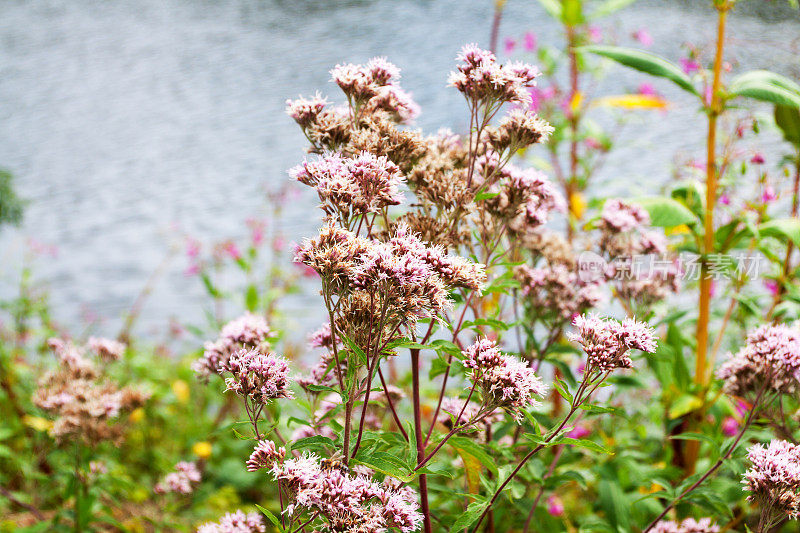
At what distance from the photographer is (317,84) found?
497 centimetres

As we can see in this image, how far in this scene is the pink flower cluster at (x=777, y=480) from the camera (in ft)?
2.57

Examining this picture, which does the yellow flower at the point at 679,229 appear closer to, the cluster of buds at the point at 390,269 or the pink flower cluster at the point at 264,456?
the cluster of buds at the point at 390,269

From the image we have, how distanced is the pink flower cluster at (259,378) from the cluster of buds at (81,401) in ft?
2.16

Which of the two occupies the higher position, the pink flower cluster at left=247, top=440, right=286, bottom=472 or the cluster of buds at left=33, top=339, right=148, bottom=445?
the cluster of buds at left=33, top=339, right=148, bottom=445

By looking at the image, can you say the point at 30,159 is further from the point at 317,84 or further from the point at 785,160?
the point at 785,160

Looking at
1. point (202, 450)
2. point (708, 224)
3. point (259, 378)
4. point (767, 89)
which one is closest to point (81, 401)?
point (202, 450)

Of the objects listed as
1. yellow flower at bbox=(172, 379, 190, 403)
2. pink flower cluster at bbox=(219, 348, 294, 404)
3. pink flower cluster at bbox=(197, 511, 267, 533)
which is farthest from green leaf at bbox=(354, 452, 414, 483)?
yellow flower at bbox=(172, 379, 190, 403)

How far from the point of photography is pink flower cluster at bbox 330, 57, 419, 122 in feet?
2.92

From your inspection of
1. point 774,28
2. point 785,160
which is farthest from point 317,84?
point 785,160

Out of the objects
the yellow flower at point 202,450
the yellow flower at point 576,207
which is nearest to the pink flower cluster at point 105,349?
the yellow flower at point 202,450

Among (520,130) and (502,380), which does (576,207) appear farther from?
(502,380)

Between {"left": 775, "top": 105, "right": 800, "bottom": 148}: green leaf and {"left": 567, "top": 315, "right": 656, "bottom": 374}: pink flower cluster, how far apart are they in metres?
0.98

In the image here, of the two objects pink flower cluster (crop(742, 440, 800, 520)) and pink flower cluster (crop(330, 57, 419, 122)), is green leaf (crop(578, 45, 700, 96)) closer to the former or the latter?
pink flower cluster (crop(330, 57, 419, 122))

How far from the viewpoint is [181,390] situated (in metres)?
2.54
